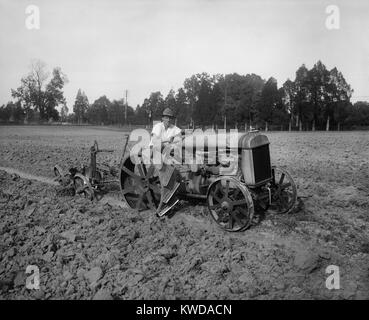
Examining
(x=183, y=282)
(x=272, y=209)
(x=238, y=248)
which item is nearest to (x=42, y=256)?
(x=183, y=282)

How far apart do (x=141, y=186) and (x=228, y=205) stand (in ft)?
6.53

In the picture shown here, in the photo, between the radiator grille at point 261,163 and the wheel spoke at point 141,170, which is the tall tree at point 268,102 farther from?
the radiator grille at point 261,163

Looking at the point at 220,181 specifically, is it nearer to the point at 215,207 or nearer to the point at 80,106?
the point at 215,207

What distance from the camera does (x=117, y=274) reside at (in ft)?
13.7

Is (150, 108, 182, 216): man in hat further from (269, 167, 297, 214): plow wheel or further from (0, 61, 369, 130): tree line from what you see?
(0, 61, 369, 130): tree line

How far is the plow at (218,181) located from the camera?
539 centimetres

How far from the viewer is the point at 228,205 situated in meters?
5.27

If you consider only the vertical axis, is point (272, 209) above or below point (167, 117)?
below

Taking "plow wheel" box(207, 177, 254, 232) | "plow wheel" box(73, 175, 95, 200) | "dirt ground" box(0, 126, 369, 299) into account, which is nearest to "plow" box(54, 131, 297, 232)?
"plow wheel" box(207, 177, 254, 232)

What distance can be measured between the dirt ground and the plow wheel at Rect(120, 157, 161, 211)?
0.25 meters

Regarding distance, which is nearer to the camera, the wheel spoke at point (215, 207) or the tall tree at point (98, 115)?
the wheel spoke at point (215, 207)

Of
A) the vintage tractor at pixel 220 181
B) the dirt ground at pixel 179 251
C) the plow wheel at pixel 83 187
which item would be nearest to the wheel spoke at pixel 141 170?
the vintage tractor at pixel 220 181
